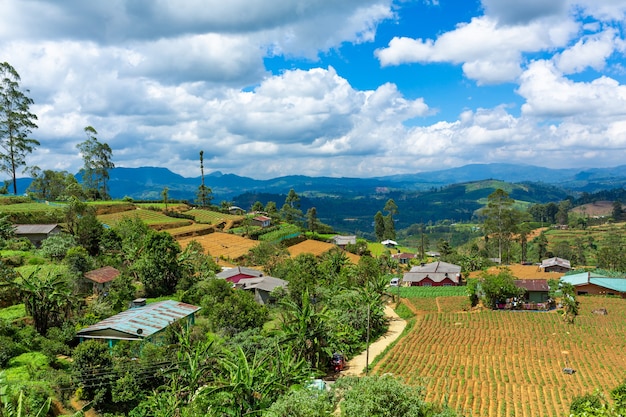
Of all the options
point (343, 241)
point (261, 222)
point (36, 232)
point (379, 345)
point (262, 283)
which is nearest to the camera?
point (379, 345)

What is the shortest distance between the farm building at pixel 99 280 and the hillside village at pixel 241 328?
0.09 metres

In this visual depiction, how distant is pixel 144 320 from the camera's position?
23.0 m

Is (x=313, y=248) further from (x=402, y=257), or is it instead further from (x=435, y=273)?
(x=435, y=273)

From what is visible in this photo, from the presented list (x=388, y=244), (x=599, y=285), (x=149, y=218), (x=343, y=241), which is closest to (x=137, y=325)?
(x=149, y=218)

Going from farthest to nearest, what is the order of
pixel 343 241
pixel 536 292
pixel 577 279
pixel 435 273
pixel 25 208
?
pixel 343 241
pixel 435 273
pixel 577 279
pixel 25 208
pixel 536 292

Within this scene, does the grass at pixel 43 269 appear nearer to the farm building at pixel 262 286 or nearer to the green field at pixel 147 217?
→ the farm building at pixel 262 286

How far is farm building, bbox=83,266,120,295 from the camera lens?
29500mm

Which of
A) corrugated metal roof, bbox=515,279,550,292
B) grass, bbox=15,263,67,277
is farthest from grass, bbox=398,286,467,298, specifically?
grass, bbox=15,263,67,277

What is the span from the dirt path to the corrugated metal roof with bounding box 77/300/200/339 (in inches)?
422

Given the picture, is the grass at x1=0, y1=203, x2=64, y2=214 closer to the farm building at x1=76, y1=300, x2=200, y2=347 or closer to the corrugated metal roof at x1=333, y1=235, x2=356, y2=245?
the farm building at x1=76, y1=300, x2=200, y2=347

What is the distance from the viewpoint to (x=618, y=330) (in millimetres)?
33250

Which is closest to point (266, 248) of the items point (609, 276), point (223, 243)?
point (223, 243)

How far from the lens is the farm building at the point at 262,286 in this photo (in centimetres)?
3678

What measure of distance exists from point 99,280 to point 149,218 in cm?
3342
